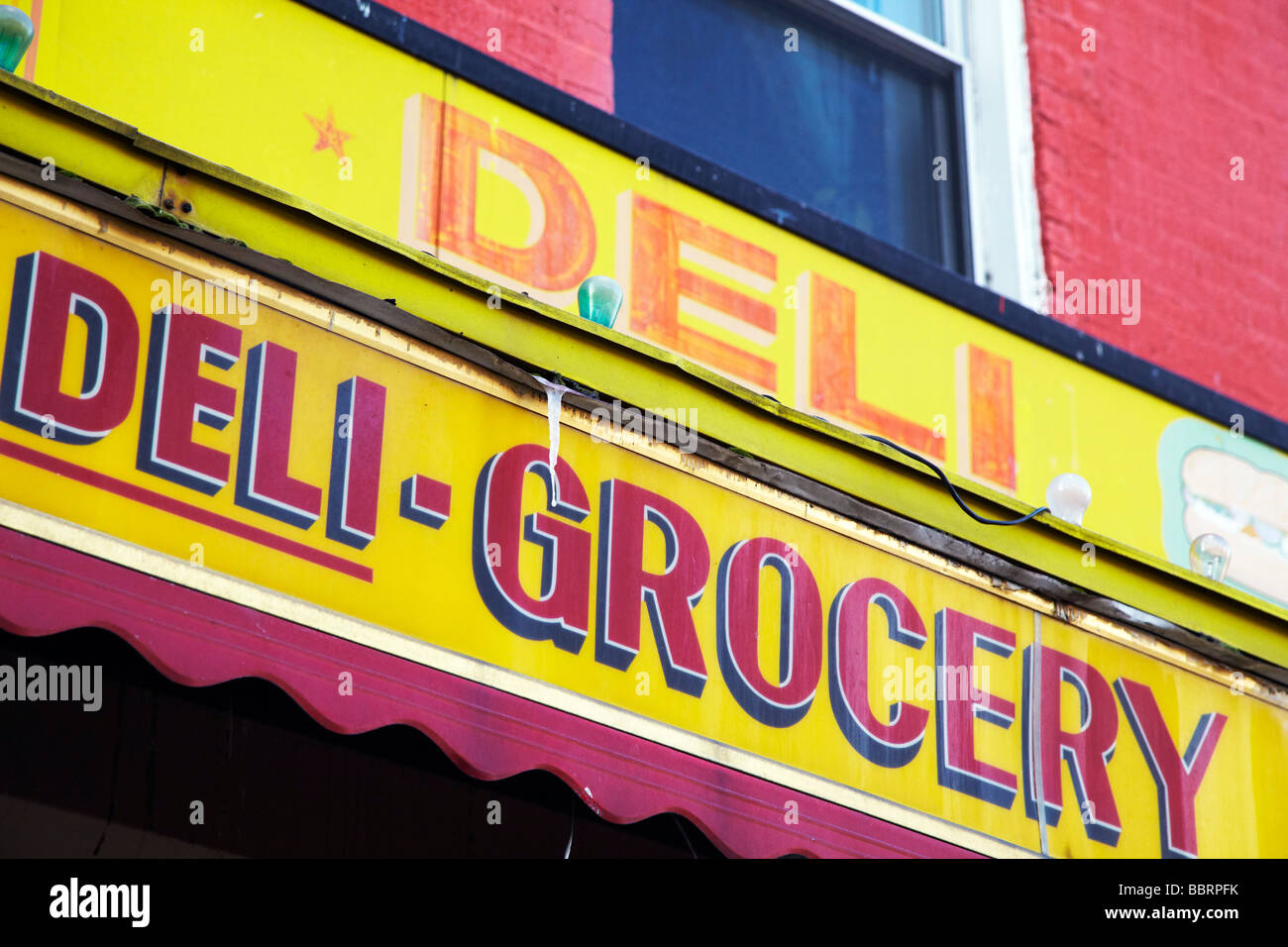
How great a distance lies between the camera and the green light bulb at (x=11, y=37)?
3895 mm

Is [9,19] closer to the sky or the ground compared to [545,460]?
closer to the sky

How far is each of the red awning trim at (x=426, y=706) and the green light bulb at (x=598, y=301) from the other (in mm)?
1085

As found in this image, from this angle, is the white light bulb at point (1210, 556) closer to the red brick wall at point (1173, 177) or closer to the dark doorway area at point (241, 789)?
the dark doorway area at point (241, 789)

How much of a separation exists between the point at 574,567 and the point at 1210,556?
7.32 ft

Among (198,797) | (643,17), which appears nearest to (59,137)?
(198,797)

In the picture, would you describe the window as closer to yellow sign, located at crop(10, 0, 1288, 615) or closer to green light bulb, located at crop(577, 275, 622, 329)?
yellow sign, located at crop(10, 0, 1288, 615)

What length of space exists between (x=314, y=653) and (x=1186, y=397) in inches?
131

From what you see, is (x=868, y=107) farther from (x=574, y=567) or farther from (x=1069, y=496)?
(x=574, y=567)

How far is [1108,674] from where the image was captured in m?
4.60

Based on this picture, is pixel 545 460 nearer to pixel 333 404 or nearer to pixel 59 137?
pixel 333 404

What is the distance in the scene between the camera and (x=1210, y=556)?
5.37 m

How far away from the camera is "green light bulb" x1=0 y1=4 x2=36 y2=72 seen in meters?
3.89

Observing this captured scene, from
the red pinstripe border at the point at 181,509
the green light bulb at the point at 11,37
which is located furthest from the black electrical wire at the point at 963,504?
the green light bulb at the point at 11,37
